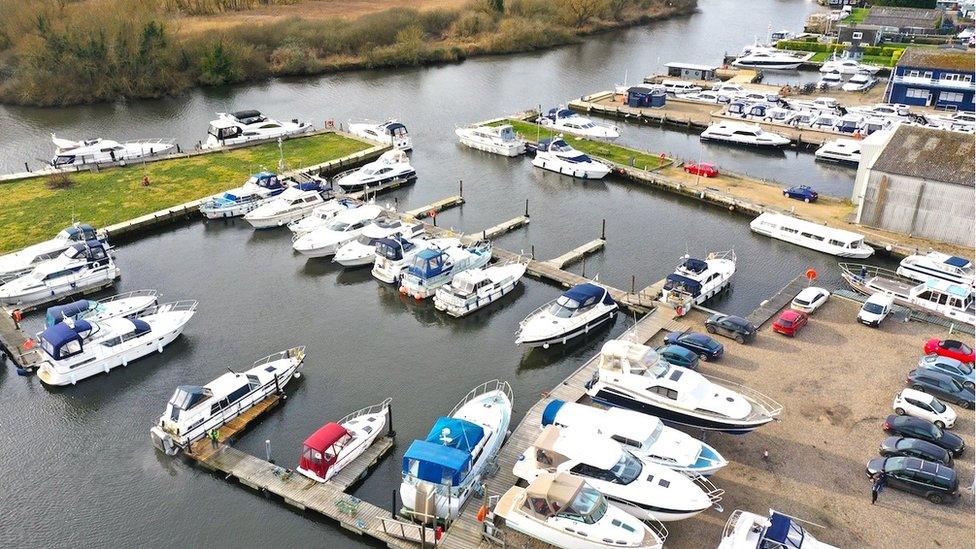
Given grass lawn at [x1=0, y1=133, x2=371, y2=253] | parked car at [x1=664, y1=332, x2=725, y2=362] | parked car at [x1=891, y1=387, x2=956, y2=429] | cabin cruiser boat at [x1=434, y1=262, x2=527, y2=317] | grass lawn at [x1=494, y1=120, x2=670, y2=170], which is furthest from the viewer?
grass lawn at [x1=494, y1=120, x2=670, y2=170]

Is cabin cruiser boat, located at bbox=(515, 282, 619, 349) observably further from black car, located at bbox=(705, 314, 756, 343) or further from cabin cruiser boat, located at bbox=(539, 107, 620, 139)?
cabin cruiser boat, located at bbox=(539, 107, 620, 139)

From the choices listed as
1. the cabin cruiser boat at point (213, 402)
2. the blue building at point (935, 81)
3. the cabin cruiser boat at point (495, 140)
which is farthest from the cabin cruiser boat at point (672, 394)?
the blue building at point (935, 81)

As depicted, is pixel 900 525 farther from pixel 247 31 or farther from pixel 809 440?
pixel 247 31

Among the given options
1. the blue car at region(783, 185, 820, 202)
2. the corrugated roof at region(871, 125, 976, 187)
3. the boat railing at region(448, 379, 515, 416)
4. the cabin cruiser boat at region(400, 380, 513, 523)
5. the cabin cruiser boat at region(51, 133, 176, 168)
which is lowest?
the boat railing at region(448, 379, 515, 416)

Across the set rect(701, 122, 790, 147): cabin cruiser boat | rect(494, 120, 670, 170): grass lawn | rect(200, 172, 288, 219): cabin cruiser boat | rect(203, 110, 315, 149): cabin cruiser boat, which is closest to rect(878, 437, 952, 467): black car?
rect(494, 120, 670, 170): grass lawn

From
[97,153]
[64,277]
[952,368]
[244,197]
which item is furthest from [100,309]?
[952,368]

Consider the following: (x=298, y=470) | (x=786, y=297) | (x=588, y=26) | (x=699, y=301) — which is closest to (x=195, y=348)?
(x=298, y=470)
